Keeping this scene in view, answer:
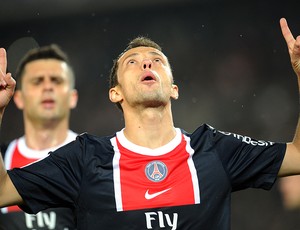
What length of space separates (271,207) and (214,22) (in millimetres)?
2451

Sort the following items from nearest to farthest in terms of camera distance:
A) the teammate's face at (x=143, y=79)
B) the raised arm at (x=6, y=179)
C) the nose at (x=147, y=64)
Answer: the raised arm at (x=6, y=179), the teammate's face at (x=143, y=79), the nose at (x=147, y=64)

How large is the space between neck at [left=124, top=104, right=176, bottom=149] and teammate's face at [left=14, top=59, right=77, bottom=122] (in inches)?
80.8

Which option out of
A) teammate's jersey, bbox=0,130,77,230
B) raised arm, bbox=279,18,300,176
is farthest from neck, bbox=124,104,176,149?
teammate's jersey, bbox=0,130,77,230

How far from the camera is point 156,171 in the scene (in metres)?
3.29

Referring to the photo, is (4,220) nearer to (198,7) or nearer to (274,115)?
(274,115)

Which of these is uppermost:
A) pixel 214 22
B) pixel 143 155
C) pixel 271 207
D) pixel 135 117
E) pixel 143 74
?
pixel 214 22

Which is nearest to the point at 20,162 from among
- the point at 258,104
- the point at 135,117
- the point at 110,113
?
the point at 135,117

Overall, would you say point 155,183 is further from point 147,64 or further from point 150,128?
point 147,64

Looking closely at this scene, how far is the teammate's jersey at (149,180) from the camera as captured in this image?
10.5 ft

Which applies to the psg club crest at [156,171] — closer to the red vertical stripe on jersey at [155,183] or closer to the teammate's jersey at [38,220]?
the red vertical stripe on jersey at [155,183]

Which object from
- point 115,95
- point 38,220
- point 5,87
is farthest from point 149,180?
point 38,220

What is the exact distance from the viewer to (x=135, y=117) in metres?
3.55

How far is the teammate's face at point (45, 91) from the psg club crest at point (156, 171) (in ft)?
7.64

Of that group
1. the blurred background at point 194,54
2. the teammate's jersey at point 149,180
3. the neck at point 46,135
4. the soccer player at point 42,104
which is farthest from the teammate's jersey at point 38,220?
the blurred background at point 194,54
